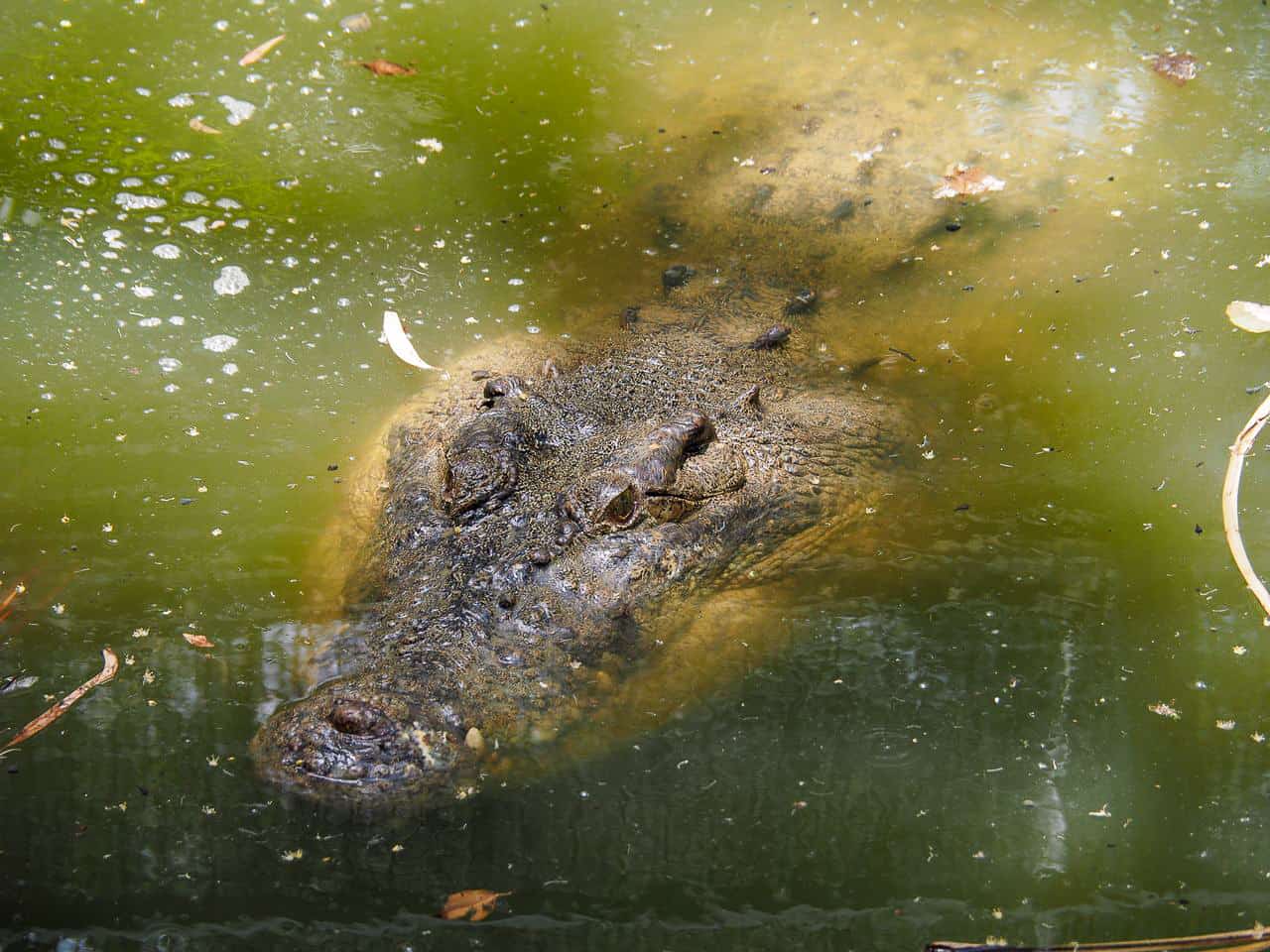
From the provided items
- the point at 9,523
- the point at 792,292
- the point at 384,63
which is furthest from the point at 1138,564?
the point at 384,63

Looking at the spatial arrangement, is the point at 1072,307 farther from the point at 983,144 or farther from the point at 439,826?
the point at 439,826

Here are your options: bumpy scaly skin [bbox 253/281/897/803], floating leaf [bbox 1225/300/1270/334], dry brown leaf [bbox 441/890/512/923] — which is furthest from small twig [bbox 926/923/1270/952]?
floating leaf [bbox 1225/300/1270/334]

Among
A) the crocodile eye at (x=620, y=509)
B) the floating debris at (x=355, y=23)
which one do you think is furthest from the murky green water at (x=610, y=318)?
the crocodile eye at (x=620, y=509)

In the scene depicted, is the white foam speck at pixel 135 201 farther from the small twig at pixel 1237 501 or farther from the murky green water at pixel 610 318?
the small twig at pixel 1237 501

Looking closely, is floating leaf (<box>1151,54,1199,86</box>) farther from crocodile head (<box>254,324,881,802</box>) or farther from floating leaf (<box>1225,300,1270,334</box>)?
crocodile head (<box>254,324,881,802</box>)

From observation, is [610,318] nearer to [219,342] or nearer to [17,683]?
[219,342]

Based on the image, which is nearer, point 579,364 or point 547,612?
point 547,612
